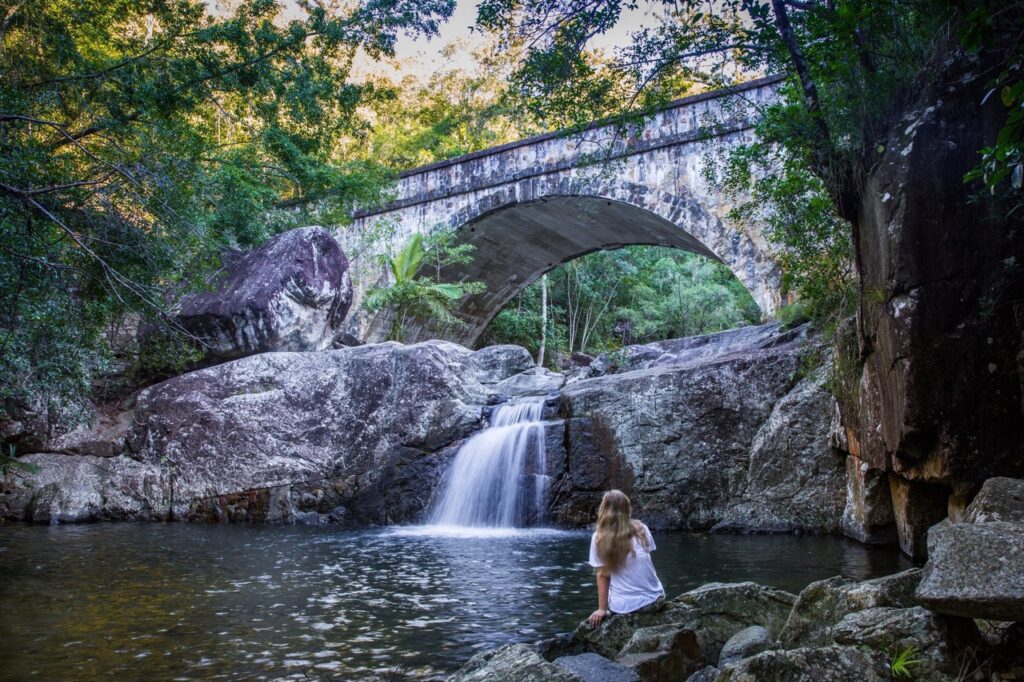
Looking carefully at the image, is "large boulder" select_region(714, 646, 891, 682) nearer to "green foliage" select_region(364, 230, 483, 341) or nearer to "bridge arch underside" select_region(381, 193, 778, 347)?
"bridge arch underside" select_region(381, 193, 778, 347)

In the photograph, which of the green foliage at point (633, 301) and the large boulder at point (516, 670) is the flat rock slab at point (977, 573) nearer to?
the large boulder at point (516, 670)

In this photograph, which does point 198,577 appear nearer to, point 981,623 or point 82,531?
point 82,531

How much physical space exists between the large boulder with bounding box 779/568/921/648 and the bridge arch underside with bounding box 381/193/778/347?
33.3 feet

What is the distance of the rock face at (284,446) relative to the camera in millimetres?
11547

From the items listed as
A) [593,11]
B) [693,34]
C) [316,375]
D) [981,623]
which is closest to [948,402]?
[981,623]

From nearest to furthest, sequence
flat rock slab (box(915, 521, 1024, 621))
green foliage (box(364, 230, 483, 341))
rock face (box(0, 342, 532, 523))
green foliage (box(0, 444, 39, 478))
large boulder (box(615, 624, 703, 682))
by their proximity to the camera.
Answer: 1. flat rock slab (box(915, 521, 1024, 621))
2. large boulder (box(615, 624, 703, 682))
3. green foliage (box(0, 444, 39, 478))
4. rock face (box(0, 342, 532, 523))
5. green foliage (box(364, 230, 483, 341))

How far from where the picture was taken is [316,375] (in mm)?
12812

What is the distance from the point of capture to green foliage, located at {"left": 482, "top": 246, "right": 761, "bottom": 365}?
95.2 ft

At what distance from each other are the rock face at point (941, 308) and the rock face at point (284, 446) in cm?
635

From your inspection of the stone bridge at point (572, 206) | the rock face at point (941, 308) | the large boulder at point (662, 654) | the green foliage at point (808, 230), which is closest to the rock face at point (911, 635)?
the large boulder at point (662, 654)

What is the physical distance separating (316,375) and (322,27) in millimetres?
5763

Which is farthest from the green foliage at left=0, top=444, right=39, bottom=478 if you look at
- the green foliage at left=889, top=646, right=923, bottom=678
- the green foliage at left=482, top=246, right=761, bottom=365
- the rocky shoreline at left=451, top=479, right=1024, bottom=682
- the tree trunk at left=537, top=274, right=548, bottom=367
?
the green foliage at left=482, top=246, right=761, bottom=365

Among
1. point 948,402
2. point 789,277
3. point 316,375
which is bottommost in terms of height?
point 948,402

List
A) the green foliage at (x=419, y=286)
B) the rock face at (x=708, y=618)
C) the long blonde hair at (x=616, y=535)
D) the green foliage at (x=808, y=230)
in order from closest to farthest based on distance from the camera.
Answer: the rock face at (x=708, y=618) < the long blonde hair at (x=616, y=535) < the green foliage at (x=808, y=230) < the green foliage at (x=419, y=286)
